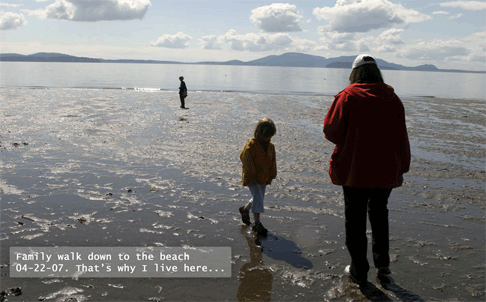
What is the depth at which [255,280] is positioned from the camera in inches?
165

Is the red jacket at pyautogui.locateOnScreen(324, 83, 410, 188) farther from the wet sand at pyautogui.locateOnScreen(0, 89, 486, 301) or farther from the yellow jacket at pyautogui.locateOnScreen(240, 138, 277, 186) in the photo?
the yellow jacket at pyautogui.locateOnScreen(240, 138, 277, 186)

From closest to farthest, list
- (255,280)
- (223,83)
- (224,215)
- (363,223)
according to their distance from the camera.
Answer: (363,223), (255,280), (224,215), (223,83)

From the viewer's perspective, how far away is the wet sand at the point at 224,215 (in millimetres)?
4027

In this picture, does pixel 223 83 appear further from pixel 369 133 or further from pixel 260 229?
pixel 369 133

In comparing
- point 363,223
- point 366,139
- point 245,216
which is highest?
point 366,139

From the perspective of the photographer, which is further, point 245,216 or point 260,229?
point 245,216

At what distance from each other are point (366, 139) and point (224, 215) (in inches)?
117

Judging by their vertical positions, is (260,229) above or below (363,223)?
below

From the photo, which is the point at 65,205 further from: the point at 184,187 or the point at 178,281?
the point at 178,281

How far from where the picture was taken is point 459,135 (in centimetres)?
1441

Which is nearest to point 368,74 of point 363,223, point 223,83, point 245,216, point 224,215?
point 363,223
